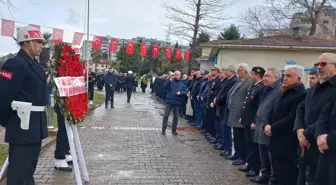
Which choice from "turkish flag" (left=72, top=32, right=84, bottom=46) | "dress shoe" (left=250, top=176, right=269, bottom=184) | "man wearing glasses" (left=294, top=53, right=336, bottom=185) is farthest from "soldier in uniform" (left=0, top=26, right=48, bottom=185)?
"turkish flag" (left=72, top=32, right=84, bottom=46)

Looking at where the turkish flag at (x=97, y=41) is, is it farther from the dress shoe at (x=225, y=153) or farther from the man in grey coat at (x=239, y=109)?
the man in grey coat at (x=239, y=109)

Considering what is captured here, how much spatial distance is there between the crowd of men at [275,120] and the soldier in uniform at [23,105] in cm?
316

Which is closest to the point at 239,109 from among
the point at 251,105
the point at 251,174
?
the point at 251,105

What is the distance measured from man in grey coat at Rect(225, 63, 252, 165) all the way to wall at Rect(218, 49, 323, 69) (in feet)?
49.8

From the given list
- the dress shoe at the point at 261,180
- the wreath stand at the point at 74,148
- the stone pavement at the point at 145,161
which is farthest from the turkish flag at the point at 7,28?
the dress shoe at the point at 261,180

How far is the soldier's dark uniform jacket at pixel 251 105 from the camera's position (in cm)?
651

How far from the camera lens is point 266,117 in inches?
229

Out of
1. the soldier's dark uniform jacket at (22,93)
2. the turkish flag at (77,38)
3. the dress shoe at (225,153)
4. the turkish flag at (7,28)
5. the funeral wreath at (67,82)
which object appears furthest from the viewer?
the turkish flag at (77,38)

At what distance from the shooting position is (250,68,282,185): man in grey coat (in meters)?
5.80

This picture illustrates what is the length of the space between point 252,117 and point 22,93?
415cm

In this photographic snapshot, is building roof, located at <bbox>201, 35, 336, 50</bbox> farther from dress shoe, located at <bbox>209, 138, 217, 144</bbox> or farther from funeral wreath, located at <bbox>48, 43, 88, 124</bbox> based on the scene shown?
funeral wreath, located at <bbox>48, 43, 88, 124</bbox>

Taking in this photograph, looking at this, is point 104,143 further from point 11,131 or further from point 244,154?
point 11,131

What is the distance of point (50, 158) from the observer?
7.20 metres

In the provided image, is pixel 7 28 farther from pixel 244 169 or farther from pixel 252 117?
pixel 244 169
